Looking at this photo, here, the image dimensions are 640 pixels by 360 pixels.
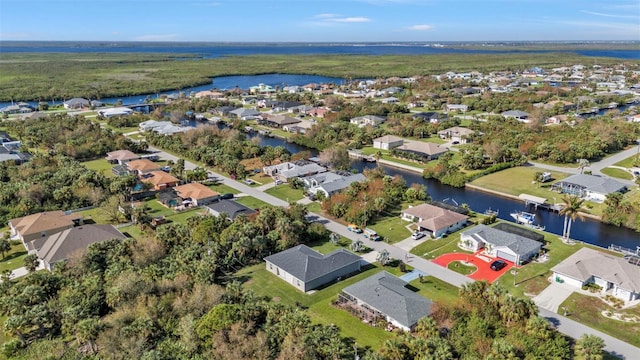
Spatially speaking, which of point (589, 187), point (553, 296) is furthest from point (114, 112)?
point (553, 296)

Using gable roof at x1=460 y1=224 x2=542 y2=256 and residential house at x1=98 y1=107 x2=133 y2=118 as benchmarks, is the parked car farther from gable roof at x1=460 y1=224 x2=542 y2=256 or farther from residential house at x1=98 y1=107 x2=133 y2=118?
residential house at x1=98 y1=107 x2=133 y2=118

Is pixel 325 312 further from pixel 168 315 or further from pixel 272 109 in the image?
pixel 272 109

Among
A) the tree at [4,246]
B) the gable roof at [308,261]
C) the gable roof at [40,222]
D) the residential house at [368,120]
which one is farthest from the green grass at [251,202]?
the residential house at [368,120]

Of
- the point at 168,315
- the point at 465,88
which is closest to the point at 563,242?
the point at 168,315

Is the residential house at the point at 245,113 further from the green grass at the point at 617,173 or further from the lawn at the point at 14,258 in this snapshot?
the green grass at the point at 617,173

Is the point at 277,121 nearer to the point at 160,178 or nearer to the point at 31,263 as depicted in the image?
the point at 160,178

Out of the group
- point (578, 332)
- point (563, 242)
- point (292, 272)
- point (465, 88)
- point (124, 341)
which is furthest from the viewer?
point (465, 88)
